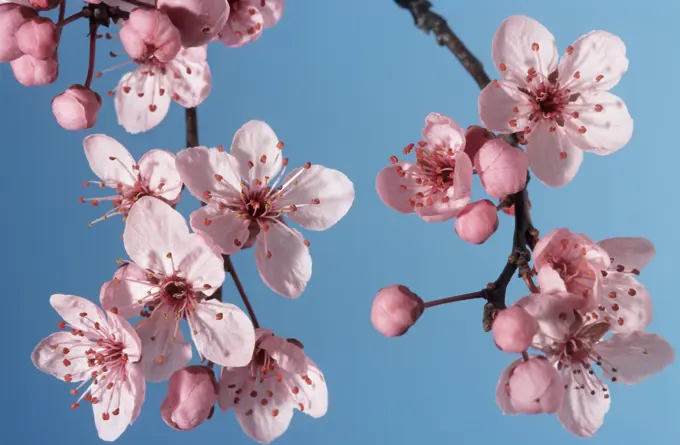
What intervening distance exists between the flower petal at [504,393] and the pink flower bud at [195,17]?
1084mm

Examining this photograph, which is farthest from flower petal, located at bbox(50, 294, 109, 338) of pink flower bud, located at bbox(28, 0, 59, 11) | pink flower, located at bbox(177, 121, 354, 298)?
pink flower bud, located at bbox(28, 0, 59, 11)

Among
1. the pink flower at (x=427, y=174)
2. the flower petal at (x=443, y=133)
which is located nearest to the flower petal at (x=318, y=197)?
the pink flower at (x=427, y=174)

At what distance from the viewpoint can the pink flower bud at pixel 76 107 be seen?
1.92 metres

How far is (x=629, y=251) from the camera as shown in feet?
6.10

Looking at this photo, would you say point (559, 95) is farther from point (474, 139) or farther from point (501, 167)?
point (501, 167)

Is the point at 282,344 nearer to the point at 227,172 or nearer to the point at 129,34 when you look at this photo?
the point at 227,172

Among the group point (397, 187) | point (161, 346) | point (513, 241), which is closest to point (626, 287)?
point (513, 241)

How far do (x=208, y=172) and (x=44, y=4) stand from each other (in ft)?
1.90

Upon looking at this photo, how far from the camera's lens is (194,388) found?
1727 mm

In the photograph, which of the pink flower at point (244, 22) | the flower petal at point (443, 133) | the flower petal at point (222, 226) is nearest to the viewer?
the flower petal at point (222, 226)

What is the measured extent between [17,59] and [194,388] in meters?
0.96

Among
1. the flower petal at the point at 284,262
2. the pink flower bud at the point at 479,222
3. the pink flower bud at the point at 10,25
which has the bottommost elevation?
the pink flower bud at the point at 479,222

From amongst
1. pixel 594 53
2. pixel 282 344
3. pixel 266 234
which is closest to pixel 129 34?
pixel 266 234

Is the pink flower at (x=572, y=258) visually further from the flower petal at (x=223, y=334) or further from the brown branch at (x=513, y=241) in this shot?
the flower petal at (x=223, y=334)
